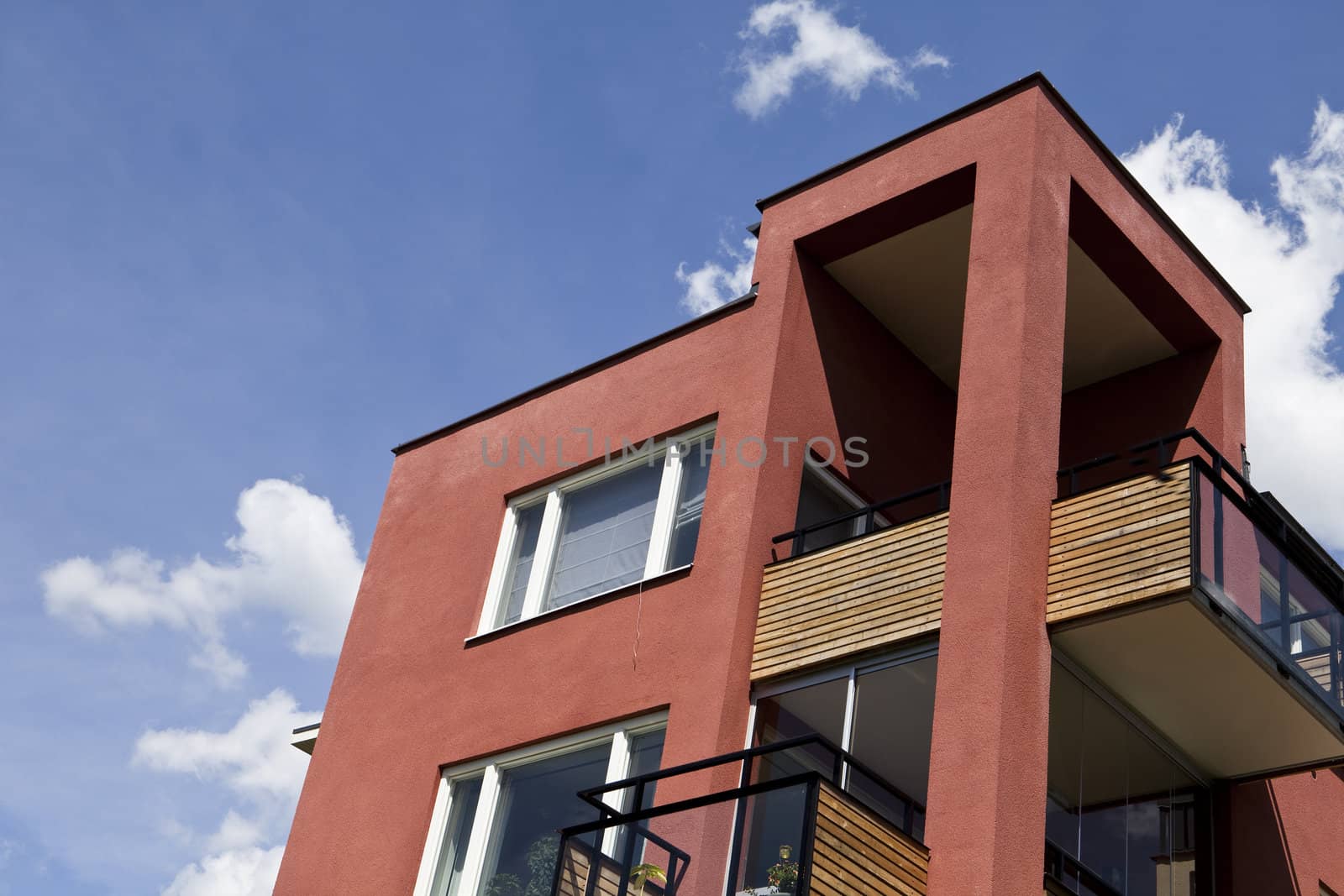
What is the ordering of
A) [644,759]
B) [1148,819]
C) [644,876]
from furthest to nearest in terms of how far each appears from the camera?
[644,759] < [1148,819] < [644,876]

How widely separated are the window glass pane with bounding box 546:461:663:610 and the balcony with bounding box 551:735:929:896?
3.61m

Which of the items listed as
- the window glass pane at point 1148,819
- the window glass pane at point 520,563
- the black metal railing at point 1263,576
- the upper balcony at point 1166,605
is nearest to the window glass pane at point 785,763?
the upper balcony at point 1166,605

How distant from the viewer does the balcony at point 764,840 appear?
10.1 m

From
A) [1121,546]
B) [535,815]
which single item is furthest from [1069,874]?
[535,815]

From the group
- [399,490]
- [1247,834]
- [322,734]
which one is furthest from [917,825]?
[399,490]

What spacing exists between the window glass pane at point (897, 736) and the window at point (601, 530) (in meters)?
2.60

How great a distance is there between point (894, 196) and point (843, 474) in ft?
8.78

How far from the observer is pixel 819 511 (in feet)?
48.9

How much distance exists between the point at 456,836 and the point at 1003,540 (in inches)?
238

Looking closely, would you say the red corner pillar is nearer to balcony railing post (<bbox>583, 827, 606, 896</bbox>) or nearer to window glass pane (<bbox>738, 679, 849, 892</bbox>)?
window glass pane (<bbox>738, 679, 849, 892</bbox>)

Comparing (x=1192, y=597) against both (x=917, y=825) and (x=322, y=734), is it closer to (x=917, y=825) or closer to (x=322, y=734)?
(x=917, y=825)

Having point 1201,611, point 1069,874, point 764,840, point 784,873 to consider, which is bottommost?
point 784,873

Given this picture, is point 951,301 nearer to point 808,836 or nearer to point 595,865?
point 595,865

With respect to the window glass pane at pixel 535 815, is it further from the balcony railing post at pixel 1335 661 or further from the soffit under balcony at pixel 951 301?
the balcony railing post at pixel 1335 661
